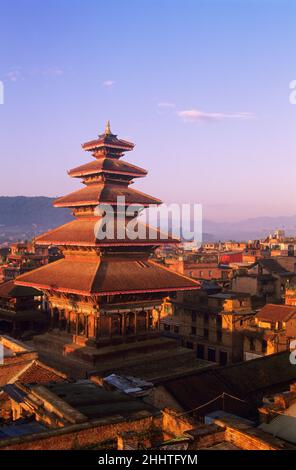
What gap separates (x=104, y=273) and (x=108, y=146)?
13580 mm

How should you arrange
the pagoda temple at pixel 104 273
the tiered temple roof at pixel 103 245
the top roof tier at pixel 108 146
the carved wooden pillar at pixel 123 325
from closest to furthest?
the pagoda temple at pixel 104 273
the tiered temple roof at pixel 103 245
the carved wooden pillar at pixel 123 325
the top roof tier at pixel 108 146

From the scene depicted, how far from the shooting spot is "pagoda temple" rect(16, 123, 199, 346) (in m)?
36.8

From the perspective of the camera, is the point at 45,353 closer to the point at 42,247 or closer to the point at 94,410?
the point at 94,410

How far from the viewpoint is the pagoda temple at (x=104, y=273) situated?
121 ft

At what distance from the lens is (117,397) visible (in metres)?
22.2

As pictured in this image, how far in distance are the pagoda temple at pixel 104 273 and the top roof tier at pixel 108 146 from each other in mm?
108

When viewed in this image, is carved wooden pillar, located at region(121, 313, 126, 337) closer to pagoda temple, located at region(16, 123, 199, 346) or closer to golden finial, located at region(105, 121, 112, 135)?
pagoda temple, located at region(16, 123, 199, 346)

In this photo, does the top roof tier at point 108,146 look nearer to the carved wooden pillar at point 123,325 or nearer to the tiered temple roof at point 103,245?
the tiered temple roof at point 103,245

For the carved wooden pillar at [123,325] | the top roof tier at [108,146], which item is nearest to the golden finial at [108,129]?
the top roof tier at [108,146]

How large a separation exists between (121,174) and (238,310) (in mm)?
20511

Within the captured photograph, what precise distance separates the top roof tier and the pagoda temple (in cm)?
11

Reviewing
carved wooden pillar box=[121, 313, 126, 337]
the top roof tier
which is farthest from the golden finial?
carved wooden pillar box=[121, 313, 126, 337]

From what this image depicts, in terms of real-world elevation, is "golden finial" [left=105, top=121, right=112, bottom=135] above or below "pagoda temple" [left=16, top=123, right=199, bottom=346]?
above

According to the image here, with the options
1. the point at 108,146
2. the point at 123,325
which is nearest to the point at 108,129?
the point at 108,146
